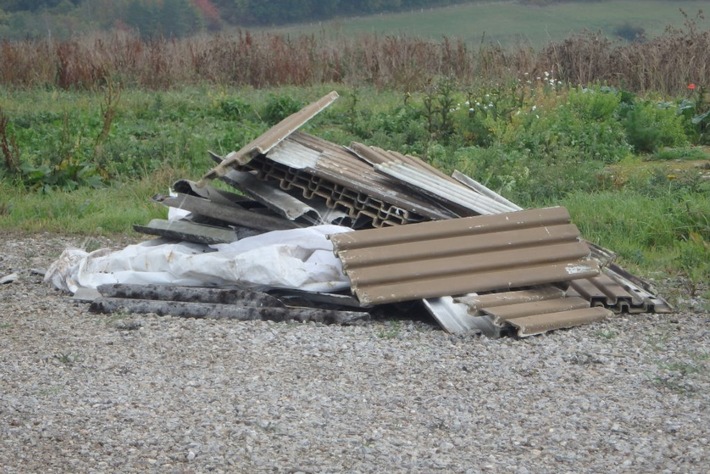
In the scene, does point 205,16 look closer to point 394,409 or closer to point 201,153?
point 201,153

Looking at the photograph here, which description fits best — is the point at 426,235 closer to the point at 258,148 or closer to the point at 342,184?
the point at 342,184

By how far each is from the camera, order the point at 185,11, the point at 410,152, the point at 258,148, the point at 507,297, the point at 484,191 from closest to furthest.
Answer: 1. the point at 507,297
2. the point at 258,148
3. the point at 484,191
4. the point at 410,152
5. the point at 185,11

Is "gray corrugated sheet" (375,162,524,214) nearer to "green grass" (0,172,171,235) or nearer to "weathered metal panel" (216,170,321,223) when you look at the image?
"weathered metal panel" (216,170,321,223)

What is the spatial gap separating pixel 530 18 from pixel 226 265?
4045cm

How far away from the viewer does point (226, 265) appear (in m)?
6.97

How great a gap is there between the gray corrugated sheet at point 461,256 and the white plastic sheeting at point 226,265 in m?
0.29

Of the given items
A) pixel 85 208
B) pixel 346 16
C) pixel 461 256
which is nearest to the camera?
pixel 461 256

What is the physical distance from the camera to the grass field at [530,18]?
42688 millimetres

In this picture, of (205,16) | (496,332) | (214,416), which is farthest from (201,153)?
(205,16)

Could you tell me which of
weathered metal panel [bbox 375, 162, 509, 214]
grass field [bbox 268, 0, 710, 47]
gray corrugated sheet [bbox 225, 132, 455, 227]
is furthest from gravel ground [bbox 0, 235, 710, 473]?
grass field [bbox 268, 0, 710, 47]

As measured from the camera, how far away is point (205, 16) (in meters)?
40.8

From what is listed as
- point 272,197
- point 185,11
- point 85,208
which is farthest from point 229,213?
point 185,11

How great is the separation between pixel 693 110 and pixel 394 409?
10123 millimetres

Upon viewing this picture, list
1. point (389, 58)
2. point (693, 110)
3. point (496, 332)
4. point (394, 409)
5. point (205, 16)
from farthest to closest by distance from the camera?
point (205, 16), point (389, 58), point (693, 110), point (496, 332), point (394, 409)
